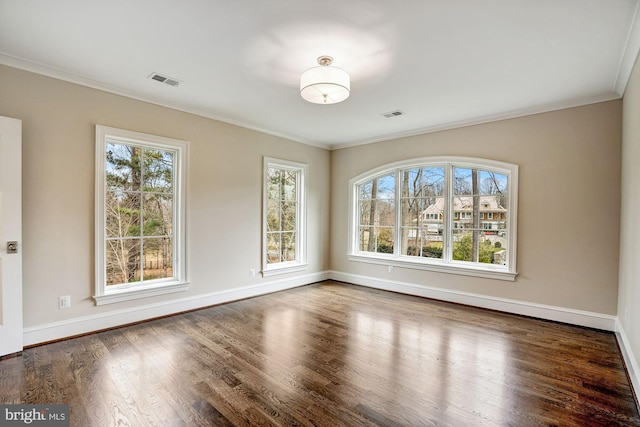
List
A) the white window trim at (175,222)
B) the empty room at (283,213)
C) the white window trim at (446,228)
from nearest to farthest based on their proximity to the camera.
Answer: the empty room at (283,213), the white window trim at (175,222), the white window trim at (446,228)

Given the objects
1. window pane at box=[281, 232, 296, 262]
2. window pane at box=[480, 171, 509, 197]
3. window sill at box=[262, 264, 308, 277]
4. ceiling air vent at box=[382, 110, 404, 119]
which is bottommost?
window sill at box=[262, 264, 308, 277]

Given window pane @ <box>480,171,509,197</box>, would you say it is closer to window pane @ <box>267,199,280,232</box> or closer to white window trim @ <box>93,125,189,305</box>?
window pane @ <box>267,199,280,232</box>

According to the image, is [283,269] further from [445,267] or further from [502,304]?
[502,304]

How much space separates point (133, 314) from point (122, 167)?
1.72m

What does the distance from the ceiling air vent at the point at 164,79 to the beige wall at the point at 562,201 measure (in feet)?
12.6

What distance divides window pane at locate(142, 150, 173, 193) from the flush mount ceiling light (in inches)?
85.9

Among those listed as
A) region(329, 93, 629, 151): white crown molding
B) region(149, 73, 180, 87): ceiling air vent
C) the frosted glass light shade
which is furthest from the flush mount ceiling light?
region(329, 93, 629, 151): white crown molding

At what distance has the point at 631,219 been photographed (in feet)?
9.21

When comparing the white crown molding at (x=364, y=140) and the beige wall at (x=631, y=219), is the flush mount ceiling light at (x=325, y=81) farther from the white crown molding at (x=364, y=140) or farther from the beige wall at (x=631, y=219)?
the beige wall at (x=631, y=219)

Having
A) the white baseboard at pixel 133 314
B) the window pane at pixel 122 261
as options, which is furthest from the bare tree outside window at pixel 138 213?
the white baseboard at pixel 133 314

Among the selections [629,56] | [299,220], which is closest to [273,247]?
[299,220]

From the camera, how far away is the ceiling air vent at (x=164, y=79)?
317 cm

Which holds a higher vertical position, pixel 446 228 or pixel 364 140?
pixel 364 140

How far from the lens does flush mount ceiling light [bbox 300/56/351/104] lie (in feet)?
8.87
